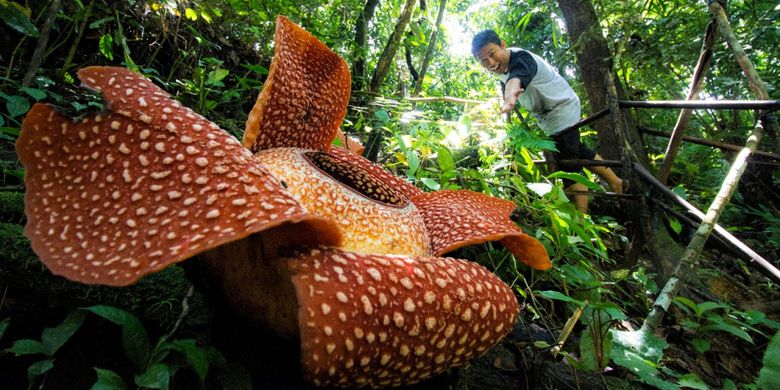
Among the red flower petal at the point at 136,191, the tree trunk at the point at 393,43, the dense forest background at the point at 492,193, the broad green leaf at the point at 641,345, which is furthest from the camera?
the tree trunk at the point at 393,43

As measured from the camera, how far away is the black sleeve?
4324 millimetres

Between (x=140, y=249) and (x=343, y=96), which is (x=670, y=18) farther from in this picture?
(x=140, y=249)

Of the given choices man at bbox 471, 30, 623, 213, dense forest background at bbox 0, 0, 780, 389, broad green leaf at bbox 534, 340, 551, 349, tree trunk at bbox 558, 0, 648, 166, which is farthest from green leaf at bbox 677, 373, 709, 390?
tree trunk at bbox 558, 0, 648, 166

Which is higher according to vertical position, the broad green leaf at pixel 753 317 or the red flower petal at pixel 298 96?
the red flower petal at pixel 298 96

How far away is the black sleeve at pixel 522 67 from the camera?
4.32 meters

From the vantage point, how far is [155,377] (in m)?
0.90

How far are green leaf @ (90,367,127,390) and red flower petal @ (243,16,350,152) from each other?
79cm

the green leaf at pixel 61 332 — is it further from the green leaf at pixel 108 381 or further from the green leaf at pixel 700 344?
the green leaf at pixel 700 344

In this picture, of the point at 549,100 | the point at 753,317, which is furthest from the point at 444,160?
the point at 549,100

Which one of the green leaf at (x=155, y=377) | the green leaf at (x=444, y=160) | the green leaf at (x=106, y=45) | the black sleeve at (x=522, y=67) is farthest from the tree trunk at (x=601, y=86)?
the green leaf at (x=106, y=45)

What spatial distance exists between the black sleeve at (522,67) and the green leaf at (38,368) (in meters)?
4.30

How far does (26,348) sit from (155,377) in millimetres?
310

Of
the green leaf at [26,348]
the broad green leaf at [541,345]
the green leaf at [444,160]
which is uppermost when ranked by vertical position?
the green leaf at [444,160]

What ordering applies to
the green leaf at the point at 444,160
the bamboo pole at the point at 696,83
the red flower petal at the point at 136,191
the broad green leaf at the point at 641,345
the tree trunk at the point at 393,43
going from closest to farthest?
the red flower petal at the point at 136,191
the broad green leaf at the point at 641,345
the bamboo pole at the point at 696,83
the green leaf at the point at 444,160
the tree trunk at the point at 393,43
